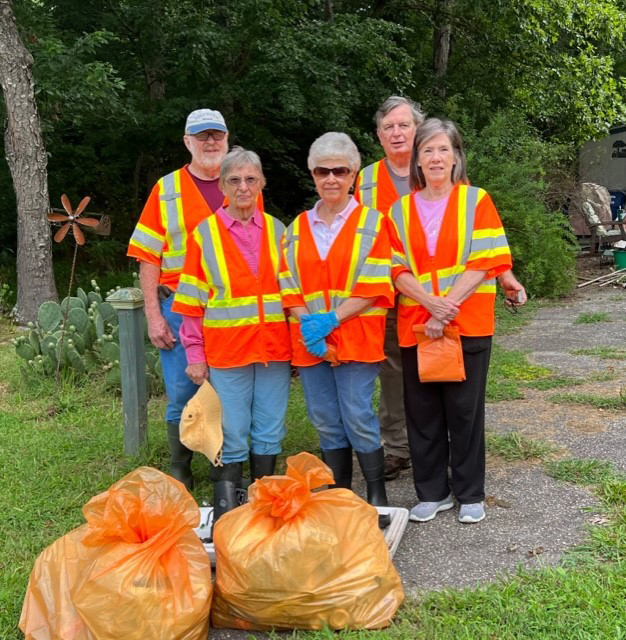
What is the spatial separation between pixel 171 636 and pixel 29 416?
359 centimetres

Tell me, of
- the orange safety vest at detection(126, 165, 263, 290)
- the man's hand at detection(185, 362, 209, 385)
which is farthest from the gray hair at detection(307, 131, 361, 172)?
the man's hand at detection(185, 362, 209, 385)

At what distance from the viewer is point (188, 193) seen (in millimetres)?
3553

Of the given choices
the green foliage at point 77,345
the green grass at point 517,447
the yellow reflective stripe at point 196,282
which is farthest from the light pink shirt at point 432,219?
the green foliage at point 77,345

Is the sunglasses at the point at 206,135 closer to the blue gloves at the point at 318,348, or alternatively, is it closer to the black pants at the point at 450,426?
the blue gloves at the point at 318,348

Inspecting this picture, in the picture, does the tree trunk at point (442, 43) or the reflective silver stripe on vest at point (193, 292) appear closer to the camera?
the reflective silver stripe on vest at point (193, 292)

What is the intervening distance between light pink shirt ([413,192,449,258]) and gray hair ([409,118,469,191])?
0.15 m

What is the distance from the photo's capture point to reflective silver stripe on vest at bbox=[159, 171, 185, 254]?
354 cm

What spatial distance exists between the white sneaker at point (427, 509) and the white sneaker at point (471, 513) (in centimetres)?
11

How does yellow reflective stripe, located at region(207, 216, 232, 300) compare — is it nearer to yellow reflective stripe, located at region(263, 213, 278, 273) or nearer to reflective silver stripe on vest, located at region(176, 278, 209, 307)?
reflective silver stripe on vest, located at region(176, 278, 209, 307)

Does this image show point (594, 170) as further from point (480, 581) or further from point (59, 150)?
point (480, 581)

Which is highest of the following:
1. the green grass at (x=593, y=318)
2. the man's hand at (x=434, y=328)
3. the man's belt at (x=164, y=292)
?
the man's belt at (x=164, y=292)

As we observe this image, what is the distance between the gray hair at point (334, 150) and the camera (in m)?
3.12

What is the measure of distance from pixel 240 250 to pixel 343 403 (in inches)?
31.9

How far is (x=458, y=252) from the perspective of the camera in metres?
3.22
